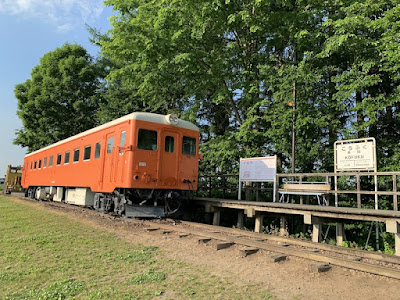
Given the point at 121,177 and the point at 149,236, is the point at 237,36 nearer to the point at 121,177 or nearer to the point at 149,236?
the point at 121,177

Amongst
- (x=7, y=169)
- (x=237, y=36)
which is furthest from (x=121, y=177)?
(x=7, y=169)

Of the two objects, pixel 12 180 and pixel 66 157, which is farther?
pixel 12 180

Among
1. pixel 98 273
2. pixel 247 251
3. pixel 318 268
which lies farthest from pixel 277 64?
pixel 98 273

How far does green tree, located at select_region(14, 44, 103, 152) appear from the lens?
27.5 m

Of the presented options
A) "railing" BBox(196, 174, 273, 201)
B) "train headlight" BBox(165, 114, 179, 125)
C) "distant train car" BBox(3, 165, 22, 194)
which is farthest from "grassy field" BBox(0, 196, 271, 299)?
"distant train car" BBox(3, 165, 22, 194)

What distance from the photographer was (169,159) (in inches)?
404

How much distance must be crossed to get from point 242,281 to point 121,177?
6.06m

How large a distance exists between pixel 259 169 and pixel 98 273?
771cm

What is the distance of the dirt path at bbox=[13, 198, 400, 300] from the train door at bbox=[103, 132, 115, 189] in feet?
12.8

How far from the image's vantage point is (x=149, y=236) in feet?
24.2

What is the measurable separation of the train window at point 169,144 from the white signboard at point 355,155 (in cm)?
518

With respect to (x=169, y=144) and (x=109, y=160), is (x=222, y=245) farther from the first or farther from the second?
(x=109, y=160)

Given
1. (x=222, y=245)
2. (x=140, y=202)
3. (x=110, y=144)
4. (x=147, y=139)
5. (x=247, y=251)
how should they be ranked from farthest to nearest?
(x=110, y=144), (x=140, y=202), (x=147, y=139), (x=222, y=245), (x=247, y=251)

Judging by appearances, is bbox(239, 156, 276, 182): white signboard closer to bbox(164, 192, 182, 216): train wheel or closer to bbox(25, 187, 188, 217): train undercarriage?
bbox(25, 187, 188, 217): train undercarriage
